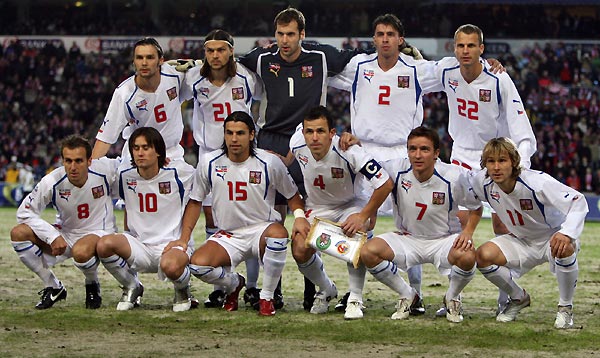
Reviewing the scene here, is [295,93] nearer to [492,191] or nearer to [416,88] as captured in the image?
[416,88]

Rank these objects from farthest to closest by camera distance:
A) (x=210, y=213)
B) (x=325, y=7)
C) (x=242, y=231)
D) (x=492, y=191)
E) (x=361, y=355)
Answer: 1. (x=325, y=7)
2. (x=210, y=213)
3. (x=242, y=231)
4. (x=492, y=191)
5. (x=361, y=355)

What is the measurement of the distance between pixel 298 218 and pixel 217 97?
1.38 m

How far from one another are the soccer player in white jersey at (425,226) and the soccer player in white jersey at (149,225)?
56.0 inches

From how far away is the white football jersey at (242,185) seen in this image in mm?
7793

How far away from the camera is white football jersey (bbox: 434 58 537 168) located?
798cm

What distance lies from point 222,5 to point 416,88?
72.9 ft

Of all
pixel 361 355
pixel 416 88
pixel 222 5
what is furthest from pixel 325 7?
pixel 361 355

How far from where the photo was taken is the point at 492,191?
7.35 m

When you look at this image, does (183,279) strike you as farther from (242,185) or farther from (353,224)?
(353,224)

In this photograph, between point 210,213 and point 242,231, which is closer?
point 242,231

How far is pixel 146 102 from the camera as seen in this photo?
8.36 meters

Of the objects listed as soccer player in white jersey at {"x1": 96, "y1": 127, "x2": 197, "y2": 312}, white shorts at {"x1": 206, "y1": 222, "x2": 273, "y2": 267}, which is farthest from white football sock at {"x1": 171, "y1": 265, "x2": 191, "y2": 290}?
white shorts at {"x1": 206, "y1": 222, "x2": 273, "y2": 267}

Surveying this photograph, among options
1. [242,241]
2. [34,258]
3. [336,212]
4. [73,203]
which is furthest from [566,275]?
[34,258]

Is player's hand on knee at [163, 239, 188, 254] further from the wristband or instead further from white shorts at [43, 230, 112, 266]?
the wristband
